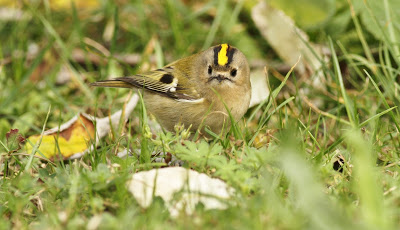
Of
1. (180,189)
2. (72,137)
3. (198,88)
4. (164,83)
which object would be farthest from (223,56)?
(180,189)

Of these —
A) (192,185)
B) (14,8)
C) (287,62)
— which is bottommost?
(14,8)

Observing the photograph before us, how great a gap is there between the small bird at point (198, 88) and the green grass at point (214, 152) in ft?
0.59

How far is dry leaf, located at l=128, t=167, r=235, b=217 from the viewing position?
8.09ft

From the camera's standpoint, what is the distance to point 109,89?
498cm

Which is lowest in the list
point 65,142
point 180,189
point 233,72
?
point 65,142

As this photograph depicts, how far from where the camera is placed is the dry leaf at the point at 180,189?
247cm

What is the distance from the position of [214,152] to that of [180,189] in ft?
1.24

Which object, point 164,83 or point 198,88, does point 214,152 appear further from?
point 164,83

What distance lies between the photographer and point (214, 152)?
287 cm

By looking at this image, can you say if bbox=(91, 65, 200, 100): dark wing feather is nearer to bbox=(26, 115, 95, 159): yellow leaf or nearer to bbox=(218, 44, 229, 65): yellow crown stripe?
bbox=(218, 44, 229, 65): yellow crown stripe

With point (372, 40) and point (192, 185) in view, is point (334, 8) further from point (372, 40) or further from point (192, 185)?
point (192, 185)

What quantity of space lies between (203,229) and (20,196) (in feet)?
3.43

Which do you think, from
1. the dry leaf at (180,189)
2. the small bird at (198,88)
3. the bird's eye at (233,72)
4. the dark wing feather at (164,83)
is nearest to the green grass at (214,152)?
the dry leaf at (180,189)

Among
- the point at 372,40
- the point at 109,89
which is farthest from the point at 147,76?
the point at 372,40
